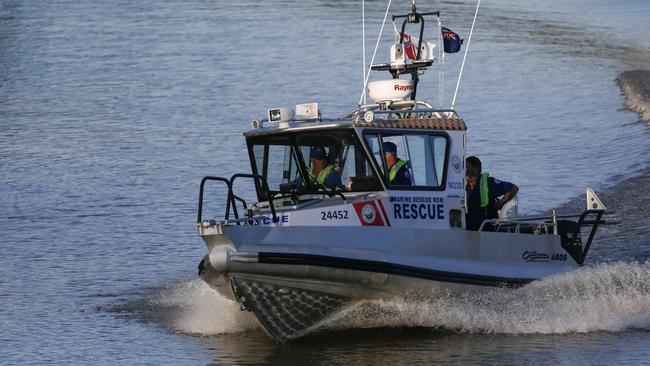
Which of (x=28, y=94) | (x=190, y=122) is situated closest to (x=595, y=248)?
(x=190, y=122)

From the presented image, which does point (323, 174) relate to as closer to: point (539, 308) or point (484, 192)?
point (484, 192)

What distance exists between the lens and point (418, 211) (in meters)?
14.3

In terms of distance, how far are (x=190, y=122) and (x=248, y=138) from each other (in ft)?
57.7

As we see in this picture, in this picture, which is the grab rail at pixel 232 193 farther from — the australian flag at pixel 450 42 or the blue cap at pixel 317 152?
the australian flag at pixel 450 42

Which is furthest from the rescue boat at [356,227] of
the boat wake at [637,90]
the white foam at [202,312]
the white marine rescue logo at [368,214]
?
the boat wake at [637,90]

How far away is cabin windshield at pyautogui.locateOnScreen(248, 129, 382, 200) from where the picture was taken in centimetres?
1426

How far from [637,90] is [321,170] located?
70.2 ft

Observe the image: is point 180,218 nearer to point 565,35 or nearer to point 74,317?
point 74,317

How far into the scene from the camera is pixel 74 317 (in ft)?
52.2

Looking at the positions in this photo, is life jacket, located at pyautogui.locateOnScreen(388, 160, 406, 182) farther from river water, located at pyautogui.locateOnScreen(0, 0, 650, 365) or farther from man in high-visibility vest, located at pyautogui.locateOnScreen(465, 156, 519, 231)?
river water, located at pyautogui.locateOnScreen(0, 0, 650, 365)

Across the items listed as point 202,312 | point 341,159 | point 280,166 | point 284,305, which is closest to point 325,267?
point 284,305

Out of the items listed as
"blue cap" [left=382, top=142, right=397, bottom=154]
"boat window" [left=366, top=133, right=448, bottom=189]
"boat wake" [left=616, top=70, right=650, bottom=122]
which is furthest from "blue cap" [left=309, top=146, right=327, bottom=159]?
"boat wake" [left=616, top=70, right=650, bottom=122]

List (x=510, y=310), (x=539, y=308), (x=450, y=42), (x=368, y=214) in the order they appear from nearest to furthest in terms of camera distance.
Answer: (x=368, y=214) < (x=510, y=310) < (x=539, y=308) < (x=450, y=42)

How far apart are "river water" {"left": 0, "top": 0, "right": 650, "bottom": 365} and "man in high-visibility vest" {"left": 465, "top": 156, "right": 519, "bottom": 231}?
3.06ft
